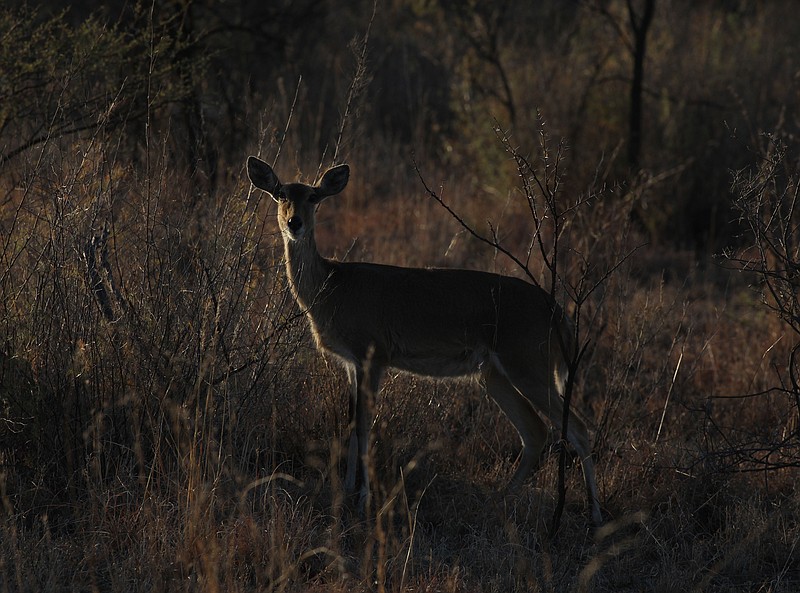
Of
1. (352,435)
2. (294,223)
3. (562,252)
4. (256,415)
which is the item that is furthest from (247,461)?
(562,252)

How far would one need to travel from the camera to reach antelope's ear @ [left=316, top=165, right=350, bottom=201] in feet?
21.7

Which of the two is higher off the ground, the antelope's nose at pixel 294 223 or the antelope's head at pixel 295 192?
the antelope's head at pixel 295 192

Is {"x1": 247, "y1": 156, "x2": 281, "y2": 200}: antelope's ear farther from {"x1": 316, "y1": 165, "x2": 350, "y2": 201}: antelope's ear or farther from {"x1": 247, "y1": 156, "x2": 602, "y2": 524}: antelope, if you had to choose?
{"x1": 316, "y1": 165, "x2": 350, "y2": 201}: antelope's ear

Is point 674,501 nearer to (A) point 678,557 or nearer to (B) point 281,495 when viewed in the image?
(A) point 678,557

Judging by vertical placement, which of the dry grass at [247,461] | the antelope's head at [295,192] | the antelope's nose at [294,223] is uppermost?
the antelope's head at [295,192]

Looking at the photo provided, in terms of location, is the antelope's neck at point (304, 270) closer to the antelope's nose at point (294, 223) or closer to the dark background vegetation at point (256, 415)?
the dark background vegetation at point (256, 415)

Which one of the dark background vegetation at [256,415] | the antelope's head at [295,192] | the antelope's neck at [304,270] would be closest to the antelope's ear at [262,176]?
the antelope's head at [295,192]

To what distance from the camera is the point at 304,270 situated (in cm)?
662

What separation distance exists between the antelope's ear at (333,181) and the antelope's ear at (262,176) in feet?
0.85

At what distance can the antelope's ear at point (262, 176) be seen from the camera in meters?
6.45

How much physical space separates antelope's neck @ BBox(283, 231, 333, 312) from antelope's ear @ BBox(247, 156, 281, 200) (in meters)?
0.33

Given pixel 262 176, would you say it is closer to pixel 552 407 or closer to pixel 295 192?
pixel 295 192

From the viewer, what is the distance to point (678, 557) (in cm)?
553

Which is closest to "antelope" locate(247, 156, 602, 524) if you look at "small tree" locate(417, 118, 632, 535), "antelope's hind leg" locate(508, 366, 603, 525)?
"antelope's hind leg" locate(508, 366, 603, 525)
